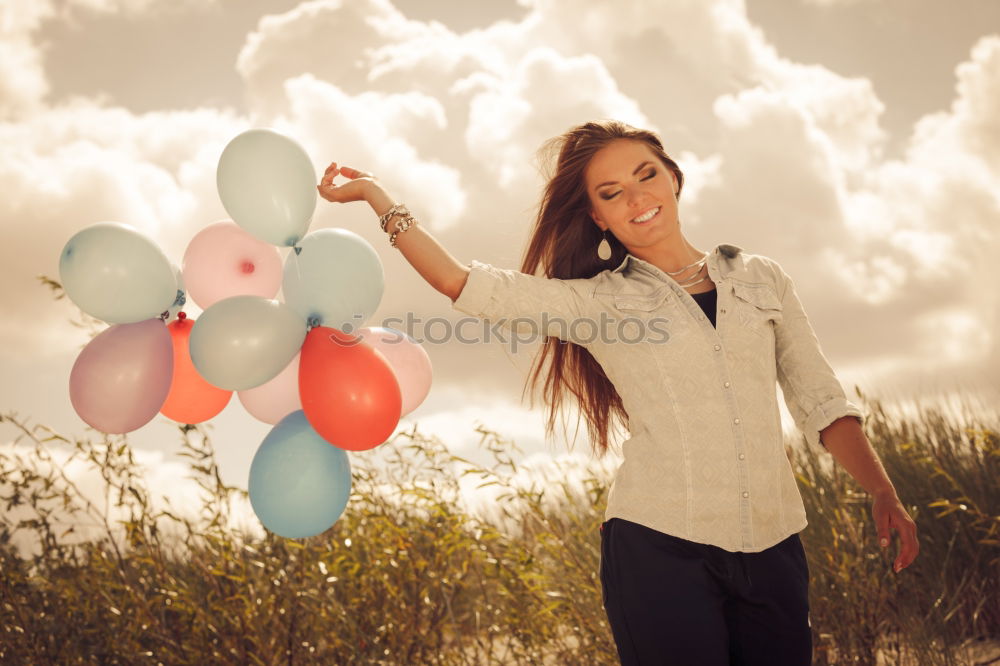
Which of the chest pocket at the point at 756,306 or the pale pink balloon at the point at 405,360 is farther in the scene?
the pale pink balloon at the point at 405,360

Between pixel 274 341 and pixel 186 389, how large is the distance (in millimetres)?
589

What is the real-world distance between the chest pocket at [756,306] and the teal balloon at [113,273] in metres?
1.83

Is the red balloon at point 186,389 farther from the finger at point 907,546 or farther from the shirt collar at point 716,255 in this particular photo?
the finger at point 907,546

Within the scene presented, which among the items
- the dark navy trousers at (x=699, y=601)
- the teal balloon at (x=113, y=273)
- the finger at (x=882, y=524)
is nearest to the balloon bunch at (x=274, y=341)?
the teal balloon at (x=113, y=273)

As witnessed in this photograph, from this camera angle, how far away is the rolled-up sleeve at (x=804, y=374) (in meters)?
2.30

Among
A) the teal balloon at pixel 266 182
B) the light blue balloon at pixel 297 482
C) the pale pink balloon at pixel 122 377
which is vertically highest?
the teal balloon at pixel 266 182

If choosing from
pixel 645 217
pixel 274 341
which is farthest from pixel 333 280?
pixel 645 217

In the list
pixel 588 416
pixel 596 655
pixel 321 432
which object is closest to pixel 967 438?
pixel 596 655

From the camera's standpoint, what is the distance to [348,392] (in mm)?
2289

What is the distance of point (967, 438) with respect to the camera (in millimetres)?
5215

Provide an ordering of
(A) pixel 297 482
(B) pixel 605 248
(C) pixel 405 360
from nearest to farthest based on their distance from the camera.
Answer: (A) pixel 297 482 → (B) pixel 605 248 → (C) pixel 405 360

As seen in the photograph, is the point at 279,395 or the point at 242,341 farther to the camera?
the point at 279,395

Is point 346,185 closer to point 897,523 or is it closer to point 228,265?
point 228,265

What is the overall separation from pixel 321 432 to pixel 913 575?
3572 mm
